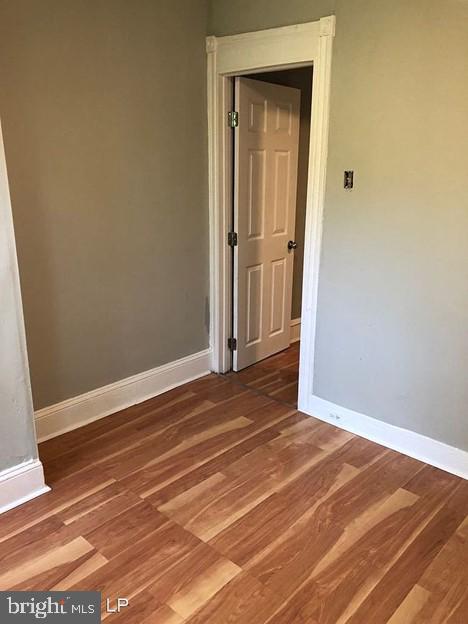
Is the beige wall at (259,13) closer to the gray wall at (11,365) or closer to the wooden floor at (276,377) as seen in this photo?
the gray wall at (11,365)

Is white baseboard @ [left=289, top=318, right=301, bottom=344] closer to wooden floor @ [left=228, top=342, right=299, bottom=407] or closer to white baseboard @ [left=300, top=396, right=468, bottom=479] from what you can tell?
wooden floor @ [left=228, top=342, right=299, bottom=407]

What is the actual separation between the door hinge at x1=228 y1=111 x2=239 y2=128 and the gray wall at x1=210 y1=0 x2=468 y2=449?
0.54 metres

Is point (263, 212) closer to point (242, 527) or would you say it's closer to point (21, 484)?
point (242, 527)

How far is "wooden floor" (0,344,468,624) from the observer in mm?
1880

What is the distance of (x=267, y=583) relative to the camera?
194 centimetres

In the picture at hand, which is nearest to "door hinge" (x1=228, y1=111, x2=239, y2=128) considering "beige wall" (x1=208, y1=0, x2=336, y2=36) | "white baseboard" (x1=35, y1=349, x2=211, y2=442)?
"beige wall" (x1=208, y1=0, x2=336, y2=36)

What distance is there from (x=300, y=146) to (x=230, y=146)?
0.81 meters

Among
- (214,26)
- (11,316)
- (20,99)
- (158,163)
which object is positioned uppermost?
(214,26)

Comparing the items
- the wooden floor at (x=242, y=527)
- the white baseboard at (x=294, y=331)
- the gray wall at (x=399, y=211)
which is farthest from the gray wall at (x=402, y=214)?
the white baseboard at (x=294, y=331)

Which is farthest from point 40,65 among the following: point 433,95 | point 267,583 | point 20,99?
point 267,583

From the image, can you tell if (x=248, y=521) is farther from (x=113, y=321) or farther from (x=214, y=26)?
(x=214, y=26)

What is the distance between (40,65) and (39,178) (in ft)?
1.78

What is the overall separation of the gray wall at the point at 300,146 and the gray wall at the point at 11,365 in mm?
2180

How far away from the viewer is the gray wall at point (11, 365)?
2.08m
